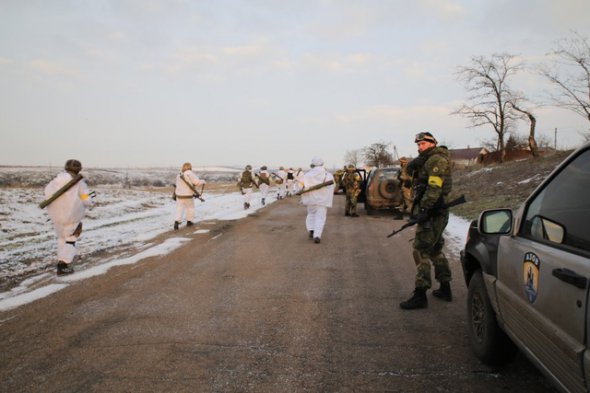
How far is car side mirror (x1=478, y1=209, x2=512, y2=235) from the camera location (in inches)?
118

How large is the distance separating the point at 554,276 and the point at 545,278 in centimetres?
12

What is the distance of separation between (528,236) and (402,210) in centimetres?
1237

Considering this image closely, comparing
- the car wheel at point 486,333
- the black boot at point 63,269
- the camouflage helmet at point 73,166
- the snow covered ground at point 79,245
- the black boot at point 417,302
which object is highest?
the camouflage helmet at point 73,166

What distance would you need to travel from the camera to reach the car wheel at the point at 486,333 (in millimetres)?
3211

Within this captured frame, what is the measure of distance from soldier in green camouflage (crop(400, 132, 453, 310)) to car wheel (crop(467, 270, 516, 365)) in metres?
1.08

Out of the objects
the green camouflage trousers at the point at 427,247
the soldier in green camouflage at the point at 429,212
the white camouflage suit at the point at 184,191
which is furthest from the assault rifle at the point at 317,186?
the green camouflage trousers at the point at 427,247

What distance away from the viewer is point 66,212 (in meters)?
6.73

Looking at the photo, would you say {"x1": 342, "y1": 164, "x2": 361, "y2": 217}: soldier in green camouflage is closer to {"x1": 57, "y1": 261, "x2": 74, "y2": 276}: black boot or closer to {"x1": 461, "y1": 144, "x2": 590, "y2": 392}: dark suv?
A: {"x1": 57, "y1": 261, "x2": 74, "y2": 276}: black boot

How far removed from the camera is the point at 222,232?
1105cm

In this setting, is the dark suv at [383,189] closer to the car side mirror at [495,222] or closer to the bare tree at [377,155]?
the car side mirror at [495,222]

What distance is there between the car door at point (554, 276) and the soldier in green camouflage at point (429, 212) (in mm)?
1842

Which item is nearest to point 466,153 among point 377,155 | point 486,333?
point 377,155

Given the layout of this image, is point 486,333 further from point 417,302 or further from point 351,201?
point 351,201

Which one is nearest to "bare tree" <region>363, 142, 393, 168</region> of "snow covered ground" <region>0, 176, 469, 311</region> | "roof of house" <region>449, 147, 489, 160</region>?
"roof of house" <region>449, 147, 489, 160</region>
